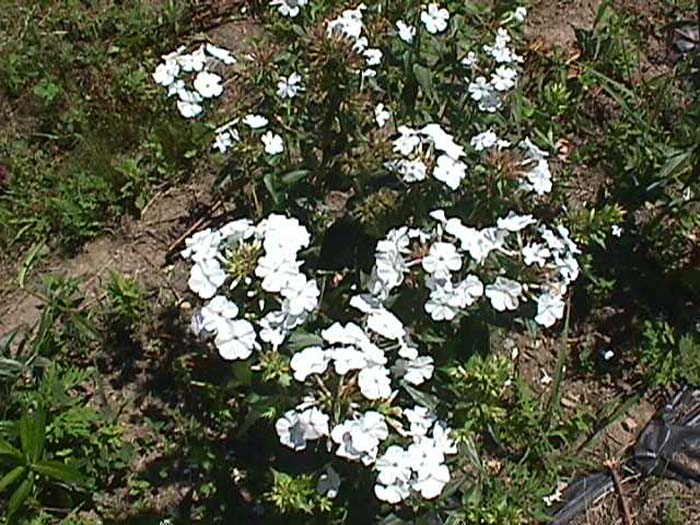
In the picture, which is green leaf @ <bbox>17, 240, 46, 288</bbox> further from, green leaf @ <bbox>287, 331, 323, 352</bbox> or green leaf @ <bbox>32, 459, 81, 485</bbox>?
green leaf @ <bbox>287, 331, 323, 352</bbox>

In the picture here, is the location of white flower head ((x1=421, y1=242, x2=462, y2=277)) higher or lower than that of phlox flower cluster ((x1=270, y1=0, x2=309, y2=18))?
lower

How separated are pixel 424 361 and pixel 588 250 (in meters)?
1.06

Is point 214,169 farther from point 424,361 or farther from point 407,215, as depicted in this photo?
point 424,361

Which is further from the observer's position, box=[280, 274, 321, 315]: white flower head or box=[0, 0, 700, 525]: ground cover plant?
box=[0, 0, 700, 525]: ground cover plant

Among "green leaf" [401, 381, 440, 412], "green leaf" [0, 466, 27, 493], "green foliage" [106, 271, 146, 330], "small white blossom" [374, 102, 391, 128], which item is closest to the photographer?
"green leaf" [401, 381, 440, 412]

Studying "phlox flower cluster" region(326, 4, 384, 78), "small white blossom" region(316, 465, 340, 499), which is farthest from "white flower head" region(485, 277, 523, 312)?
"phlox flower cluster" region(326, 4, 384, 78)

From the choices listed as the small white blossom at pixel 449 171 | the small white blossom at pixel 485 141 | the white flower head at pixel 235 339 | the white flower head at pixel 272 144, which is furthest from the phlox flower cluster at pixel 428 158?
the white flower head at pixel 235 339

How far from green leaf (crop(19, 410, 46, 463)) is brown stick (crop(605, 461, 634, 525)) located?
4.95 feet

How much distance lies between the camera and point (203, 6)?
393cm

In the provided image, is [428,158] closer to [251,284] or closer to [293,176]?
[293,176]

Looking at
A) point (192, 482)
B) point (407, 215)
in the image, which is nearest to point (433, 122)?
point (407, 215)

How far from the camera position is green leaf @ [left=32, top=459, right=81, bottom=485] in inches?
107

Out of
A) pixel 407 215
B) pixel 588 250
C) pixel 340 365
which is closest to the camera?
pixel 340 365

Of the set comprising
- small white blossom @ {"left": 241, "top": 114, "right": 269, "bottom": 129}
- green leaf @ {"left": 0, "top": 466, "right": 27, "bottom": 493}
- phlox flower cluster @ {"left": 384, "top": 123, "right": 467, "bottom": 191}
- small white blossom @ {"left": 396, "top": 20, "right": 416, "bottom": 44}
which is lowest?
green leaf @ {"left": 0, "top": 466, "right": 27, "bottom": 493}
